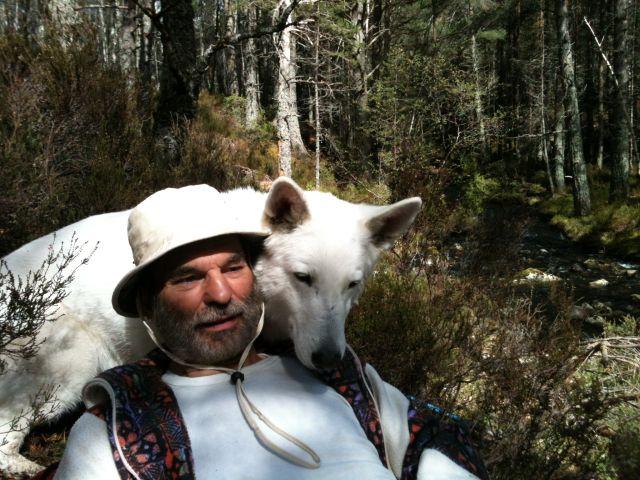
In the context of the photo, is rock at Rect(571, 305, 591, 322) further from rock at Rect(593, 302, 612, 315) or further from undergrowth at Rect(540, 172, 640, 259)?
undergrowth at Rect(540, 172, 640, 259)

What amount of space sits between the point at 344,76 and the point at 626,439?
17369mm

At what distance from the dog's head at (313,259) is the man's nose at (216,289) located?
42 cm

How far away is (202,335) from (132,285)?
417mm

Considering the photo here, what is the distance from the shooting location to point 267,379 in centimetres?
176

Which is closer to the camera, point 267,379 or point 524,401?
point 267,379

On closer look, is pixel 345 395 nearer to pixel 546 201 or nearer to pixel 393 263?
pixel 393 263

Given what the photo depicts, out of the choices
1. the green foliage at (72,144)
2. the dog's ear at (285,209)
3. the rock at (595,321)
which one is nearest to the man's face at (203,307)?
the dog's ear at (285,209)

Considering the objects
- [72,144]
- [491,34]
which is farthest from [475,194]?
[491,34]

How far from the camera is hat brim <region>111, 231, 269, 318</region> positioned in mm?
1702

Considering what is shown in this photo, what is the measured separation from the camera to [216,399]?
1633 millimetres

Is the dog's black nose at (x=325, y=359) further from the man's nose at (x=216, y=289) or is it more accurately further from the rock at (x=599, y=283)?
the rock at (x=599, y=283)

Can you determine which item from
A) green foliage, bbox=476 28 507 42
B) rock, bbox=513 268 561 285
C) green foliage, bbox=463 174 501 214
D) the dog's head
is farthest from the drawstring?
green foliage, bbox=476 28 507 42

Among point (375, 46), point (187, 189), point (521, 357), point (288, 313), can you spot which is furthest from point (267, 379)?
point (375, 46)

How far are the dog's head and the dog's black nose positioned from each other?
86 mm
